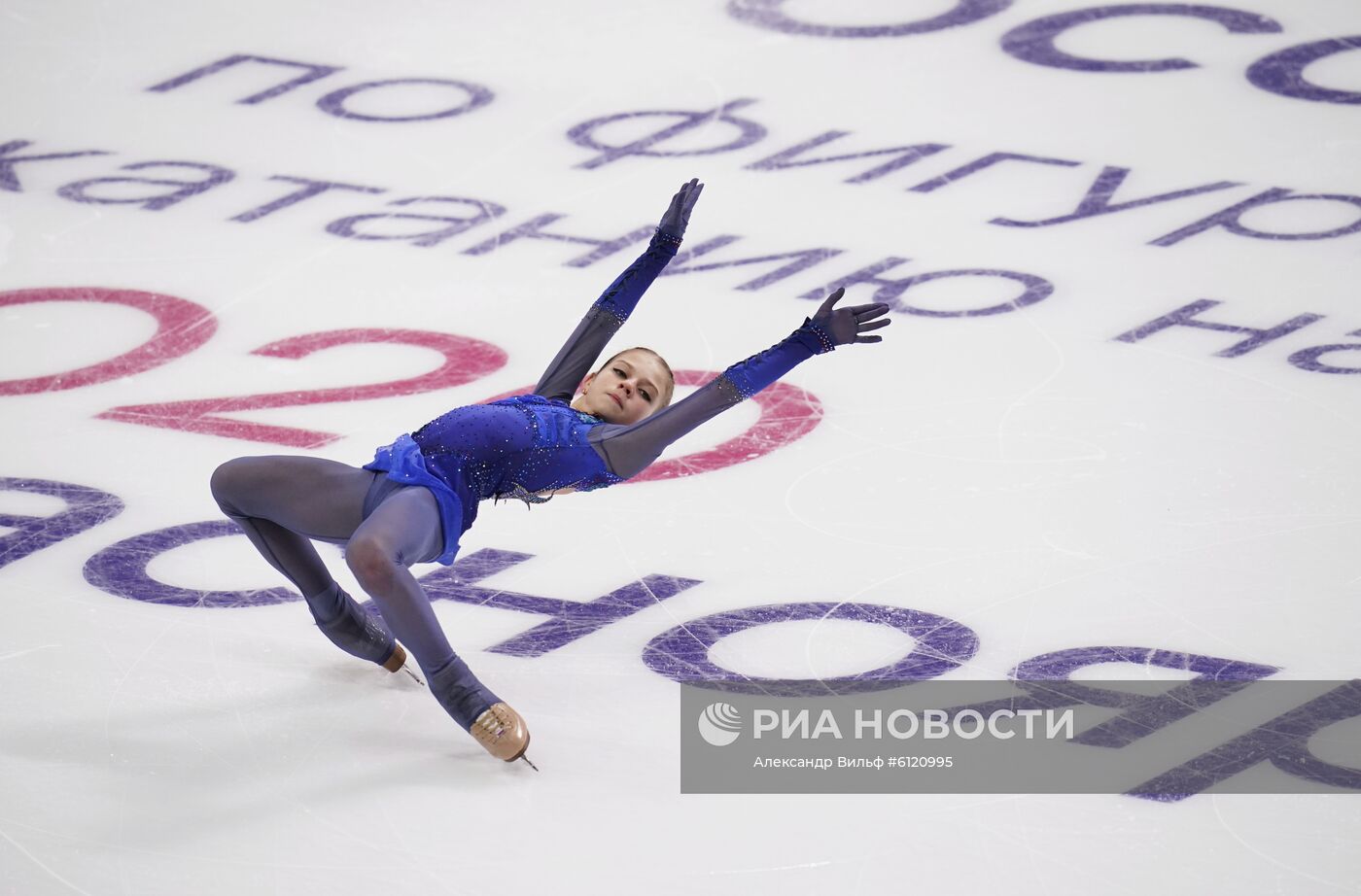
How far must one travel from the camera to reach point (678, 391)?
5.44 meters

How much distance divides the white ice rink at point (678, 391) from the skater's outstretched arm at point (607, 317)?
0.55 meters

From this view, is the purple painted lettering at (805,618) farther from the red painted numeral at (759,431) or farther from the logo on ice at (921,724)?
the red painted numeral at (759,431)

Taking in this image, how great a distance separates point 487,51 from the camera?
828 centimetres

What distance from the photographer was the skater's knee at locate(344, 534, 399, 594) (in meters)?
3.31

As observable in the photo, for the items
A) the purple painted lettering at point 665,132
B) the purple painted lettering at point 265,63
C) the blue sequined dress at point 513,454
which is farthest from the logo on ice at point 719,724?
the purple painted lettering at point 265,63

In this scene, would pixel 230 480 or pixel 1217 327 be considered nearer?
pixel 230 480

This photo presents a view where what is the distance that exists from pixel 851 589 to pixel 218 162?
4281mm

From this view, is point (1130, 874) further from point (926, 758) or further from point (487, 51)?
point (487, 51)

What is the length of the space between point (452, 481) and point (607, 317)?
573mm

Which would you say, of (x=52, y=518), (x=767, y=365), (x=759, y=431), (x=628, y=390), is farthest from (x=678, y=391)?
(x=767, y=365)

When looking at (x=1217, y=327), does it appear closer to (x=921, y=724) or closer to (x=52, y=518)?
(x=921, y=724)

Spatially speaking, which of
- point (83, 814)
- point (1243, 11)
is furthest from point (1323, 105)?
point (83, 814)

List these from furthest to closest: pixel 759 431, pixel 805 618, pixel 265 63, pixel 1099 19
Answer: pixel 265 63, pixel 1099 19, pixel 759 431, pixel 805 618

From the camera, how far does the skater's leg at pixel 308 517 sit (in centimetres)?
361
